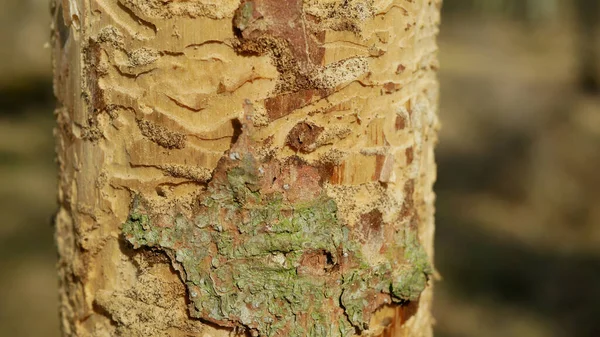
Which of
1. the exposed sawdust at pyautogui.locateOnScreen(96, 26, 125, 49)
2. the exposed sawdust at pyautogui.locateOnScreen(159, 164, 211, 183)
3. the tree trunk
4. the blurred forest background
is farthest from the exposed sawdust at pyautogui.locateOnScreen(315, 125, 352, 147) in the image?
the blurred forest background

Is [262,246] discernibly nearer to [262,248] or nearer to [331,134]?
[262,248]

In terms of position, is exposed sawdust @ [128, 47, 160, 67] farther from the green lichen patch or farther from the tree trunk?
the green lichen patch

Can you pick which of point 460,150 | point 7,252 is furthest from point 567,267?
point 7,252

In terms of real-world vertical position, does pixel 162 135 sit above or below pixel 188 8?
below

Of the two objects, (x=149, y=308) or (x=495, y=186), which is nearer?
(x=149, y=308)

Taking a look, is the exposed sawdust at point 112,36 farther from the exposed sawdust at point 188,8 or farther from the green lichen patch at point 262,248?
the green lichen patch at point 262,248

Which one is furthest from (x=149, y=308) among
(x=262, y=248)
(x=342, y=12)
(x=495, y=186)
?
(x=495, y=186)

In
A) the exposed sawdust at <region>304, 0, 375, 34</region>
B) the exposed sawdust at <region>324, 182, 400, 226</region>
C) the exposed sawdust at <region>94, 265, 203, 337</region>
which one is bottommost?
the exposed sawdust at <region>94, 265, 203, 337</region>
